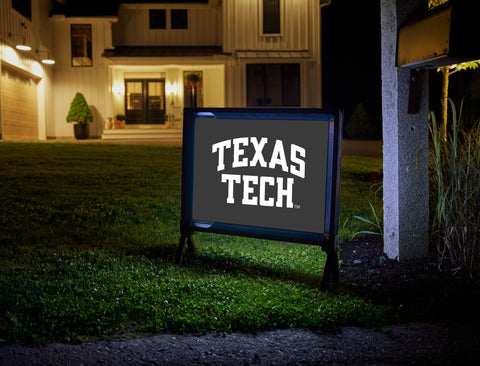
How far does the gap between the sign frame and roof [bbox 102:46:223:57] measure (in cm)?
2172

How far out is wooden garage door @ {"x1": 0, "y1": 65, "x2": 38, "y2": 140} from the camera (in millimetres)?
20641

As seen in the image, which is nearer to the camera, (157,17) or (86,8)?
(86,8)

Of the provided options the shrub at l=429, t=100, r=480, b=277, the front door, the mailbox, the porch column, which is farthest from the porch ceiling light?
the shrub at l=429, t=100, r=480, b=277

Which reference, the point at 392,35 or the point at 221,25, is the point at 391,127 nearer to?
the point at 392,35

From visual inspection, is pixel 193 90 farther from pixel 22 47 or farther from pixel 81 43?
pixel 22 47

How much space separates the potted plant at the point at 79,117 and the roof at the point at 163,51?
2.68m

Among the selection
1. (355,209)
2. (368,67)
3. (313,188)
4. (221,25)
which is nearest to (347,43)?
(368,67)

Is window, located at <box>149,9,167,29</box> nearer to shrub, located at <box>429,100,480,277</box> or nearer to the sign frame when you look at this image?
the sign frame

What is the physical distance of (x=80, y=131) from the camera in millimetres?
24078

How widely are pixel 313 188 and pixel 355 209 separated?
3.40 m

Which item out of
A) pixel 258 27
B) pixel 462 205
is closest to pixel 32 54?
pixel 258 27

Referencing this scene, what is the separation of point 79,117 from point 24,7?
5.18 metres

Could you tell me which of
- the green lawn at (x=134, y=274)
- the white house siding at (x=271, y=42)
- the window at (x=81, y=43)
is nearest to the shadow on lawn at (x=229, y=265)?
the green lawn at (x=134, y=274)

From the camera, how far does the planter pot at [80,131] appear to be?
24017mm
